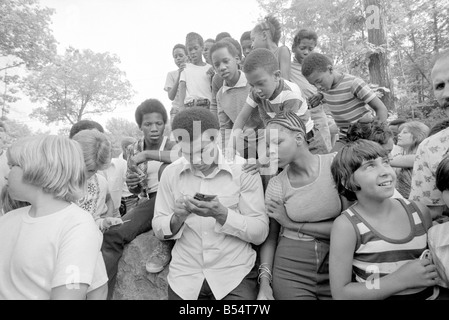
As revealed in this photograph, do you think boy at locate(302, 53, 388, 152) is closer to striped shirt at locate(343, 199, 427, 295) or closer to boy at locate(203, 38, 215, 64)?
striped shirt at locate(343, 199, 427, 295)

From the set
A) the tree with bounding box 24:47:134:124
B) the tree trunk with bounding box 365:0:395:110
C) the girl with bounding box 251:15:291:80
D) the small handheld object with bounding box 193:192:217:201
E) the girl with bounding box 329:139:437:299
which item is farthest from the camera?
the tree with bounding box 24:47:134:124

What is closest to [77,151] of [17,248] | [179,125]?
[17,248]

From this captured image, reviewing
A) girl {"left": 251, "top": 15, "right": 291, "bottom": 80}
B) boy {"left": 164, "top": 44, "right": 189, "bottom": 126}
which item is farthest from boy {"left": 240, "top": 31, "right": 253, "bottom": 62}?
boy {"left": 164, "top": 44, "right": 189, "bottom": 126}

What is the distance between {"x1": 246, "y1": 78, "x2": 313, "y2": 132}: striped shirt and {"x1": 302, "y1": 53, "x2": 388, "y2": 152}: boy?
530mm

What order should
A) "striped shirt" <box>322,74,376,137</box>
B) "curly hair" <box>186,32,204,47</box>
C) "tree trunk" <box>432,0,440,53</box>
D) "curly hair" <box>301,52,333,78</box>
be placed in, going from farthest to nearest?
"tree trunk" <box>432,0,440,53</box>
"curly hair" <box>186,32,204,47</box>
"curly hair" <box>301,52,333,78</box>
"striped shirt" <box>322,74,376,137</box>

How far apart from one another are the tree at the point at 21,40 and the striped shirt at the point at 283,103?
1751cm

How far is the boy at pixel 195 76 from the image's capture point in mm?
5574

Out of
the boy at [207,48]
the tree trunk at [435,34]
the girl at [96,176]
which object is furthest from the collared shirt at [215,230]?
the tree trunk at [435,34]

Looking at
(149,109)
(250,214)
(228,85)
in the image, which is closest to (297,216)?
(250,214)

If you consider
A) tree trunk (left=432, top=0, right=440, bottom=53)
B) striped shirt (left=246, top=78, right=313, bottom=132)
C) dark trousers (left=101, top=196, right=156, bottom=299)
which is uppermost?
tree trunk (left=432, top=0, right=440, bottom=53)

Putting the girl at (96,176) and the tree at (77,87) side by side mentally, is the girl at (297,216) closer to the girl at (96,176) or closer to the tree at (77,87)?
the girl at (96,176)

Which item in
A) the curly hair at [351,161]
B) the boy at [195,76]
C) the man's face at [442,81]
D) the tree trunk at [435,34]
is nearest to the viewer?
the man's face at [442,81]

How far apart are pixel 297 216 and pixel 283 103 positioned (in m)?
1.32

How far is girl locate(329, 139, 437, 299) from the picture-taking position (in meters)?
2.06
